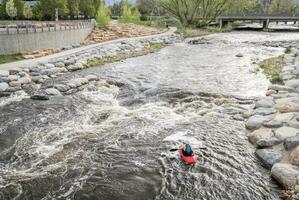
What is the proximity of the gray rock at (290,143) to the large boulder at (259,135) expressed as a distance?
1.89 ft

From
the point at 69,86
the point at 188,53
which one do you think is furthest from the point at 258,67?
the point at 69,86

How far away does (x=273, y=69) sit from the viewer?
18.9 metres

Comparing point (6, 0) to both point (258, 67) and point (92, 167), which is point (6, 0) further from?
point (92, 167)

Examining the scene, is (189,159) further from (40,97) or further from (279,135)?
(40,97)

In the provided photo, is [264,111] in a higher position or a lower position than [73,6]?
lower

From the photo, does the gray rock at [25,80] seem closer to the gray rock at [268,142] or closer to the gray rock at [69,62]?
the gray rock at [69,62]

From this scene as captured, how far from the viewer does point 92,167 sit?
A: 7.99m

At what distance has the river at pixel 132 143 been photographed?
709 centimetres

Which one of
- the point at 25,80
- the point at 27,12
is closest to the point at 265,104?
the point at 25,80

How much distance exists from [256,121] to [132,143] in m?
4.13

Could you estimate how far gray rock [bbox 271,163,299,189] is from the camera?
6865 millimetres

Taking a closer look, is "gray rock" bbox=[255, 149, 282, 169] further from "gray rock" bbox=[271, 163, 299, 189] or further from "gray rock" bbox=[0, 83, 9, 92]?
"gray rock" bbox=[0, 83, 9, 92]

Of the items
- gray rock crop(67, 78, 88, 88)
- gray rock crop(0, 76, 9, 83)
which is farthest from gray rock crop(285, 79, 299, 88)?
gray rock crop(0, 76, 9, 83)

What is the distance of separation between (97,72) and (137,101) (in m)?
6.96
